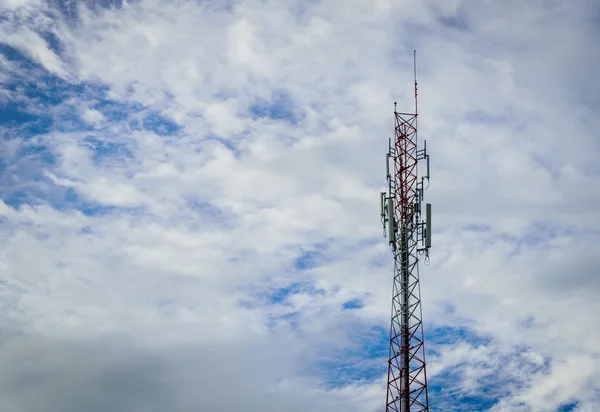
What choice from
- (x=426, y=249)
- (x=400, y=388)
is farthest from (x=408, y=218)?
(x=400, y=388)

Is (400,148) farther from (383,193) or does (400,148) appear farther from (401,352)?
(401,352)

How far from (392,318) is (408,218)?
38.6 ft

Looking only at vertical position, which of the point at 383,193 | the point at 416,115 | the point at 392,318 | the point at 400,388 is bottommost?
the point at 400,388

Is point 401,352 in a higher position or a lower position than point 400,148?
lower

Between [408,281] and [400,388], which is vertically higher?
[408,281]

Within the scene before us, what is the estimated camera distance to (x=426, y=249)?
93.4 meters

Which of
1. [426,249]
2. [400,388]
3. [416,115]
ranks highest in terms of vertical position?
[416,115]

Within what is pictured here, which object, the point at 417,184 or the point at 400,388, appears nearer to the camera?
the point at 400,388

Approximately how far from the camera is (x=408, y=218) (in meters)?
94.8

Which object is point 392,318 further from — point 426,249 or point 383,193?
point 383,193

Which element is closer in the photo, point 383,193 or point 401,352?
point 401,352

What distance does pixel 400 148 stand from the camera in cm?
9681

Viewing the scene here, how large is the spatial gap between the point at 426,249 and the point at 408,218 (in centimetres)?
419

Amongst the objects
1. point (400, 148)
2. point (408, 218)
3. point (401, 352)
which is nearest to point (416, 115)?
point (400, 148)
